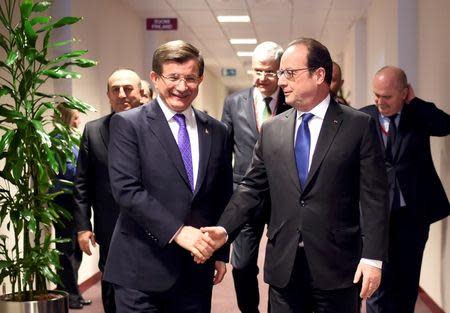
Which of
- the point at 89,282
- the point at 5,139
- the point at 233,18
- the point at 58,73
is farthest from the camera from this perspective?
the point at 233,18

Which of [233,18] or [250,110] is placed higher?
[233,18]

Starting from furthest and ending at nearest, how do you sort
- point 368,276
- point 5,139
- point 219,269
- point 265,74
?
1. point 265,74
2. point 5,139
3. point 219,269
4. point 368,276

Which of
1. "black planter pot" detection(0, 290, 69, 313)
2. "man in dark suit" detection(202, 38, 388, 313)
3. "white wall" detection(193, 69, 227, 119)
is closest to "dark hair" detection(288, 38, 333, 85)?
"man in dark suit" detection(202, 38, 388, 313)

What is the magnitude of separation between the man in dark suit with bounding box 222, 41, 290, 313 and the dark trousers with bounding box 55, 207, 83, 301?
1755mm

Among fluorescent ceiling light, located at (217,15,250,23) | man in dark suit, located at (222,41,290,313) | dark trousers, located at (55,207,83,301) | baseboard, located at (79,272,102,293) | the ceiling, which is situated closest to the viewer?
man in dark suit, located at (222,41,290,313)

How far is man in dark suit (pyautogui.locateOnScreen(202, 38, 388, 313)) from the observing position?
2.57 meters

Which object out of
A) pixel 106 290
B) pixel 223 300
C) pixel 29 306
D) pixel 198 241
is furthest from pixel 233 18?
pixel 198 241

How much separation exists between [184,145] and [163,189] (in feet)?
0.64

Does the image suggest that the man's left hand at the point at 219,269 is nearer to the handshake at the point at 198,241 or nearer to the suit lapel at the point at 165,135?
the handshake at the point at 198,241

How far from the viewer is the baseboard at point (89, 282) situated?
6.41 m

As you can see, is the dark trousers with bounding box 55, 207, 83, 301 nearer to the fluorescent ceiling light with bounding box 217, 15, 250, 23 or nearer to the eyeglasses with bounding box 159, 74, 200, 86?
the eyeglasses with bounding box 159, 74, 200, 86

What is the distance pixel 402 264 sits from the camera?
4203 mm

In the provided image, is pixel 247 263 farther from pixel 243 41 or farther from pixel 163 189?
pixel 243 41

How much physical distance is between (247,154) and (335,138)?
1.52 metres
